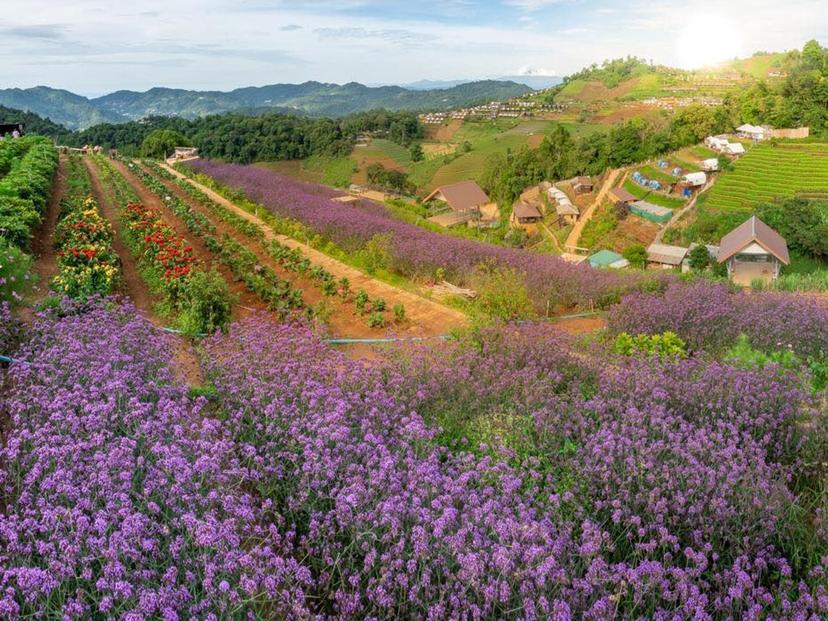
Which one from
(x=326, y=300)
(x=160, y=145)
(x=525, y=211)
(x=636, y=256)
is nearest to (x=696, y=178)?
(x=525, y=211)

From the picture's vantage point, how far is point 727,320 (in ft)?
28.0

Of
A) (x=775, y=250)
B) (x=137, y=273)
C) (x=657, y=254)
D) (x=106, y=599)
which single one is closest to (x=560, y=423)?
(x=106, y=599)

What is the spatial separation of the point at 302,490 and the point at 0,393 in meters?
3.53

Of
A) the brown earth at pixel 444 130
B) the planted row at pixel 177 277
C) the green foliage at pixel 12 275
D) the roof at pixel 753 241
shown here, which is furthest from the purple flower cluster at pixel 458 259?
the brown earth at pixel 444 130

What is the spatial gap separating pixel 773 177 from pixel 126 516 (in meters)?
49.0

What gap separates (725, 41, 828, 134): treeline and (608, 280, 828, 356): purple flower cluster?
49436 millimetres

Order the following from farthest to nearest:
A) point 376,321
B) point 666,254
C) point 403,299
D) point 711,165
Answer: point 711,165
point 666,254
point 403,299
point 376,321

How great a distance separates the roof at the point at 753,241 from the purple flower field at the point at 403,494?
20.4 metres

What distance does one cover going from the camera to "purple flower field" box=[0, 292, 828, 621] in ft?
10.5

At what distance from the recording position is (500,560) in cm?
322

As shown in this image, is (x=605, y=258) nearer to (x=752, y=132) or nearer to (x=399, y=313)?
(x=399, y=313)

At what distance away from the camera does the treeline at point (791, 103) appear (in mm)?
49219

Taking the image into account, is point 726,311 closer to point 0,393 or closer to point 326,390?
point 326,390

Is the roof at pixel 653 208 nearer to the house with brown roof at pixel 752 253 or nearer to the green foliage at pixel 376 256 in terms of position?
the house with brown roof at pixel 752 253
